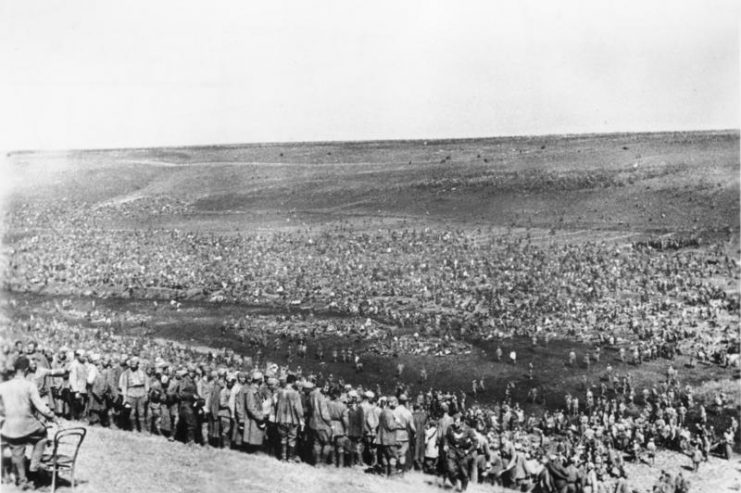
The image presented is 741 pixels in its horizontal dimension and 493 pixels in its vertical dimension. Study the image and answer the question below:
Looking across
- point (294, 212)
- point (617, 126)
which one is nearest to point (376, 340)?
point (294, 212)

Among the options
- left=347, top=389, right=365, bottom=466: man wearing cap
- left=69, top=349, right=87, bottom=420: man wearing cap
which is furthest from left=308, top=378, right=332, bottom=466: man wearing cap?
left=69, top=349, right=87, bottom=420: man wearing cap

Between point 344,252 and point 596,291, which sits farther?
point 344,252

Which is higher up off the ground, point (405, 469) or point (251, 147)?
point (251, 147)

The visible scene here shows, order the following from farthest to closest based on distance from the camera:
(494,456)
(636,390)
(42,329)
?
(42,329), (636,390), (494,456)

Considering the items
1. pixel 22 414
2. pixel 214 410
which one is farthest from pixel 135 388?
pixel 22 414

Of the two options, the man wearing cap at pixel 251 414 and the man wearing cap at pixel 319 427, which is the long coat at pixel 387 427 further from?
the man wearing cap at pixel 251 414

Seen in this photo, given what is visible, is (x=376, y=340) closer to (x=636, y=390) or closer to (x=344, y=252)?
(x=344, y=252)

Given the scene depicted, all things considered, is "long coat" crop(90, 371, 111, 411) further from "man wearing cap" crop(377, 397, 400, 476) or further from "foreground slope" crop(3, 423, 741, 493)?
"man wearing cap" crop(377, 397, 400, 476)

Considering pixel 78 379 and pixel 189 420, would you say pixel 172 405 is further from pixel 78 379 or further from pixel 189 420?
pixel 78 379
